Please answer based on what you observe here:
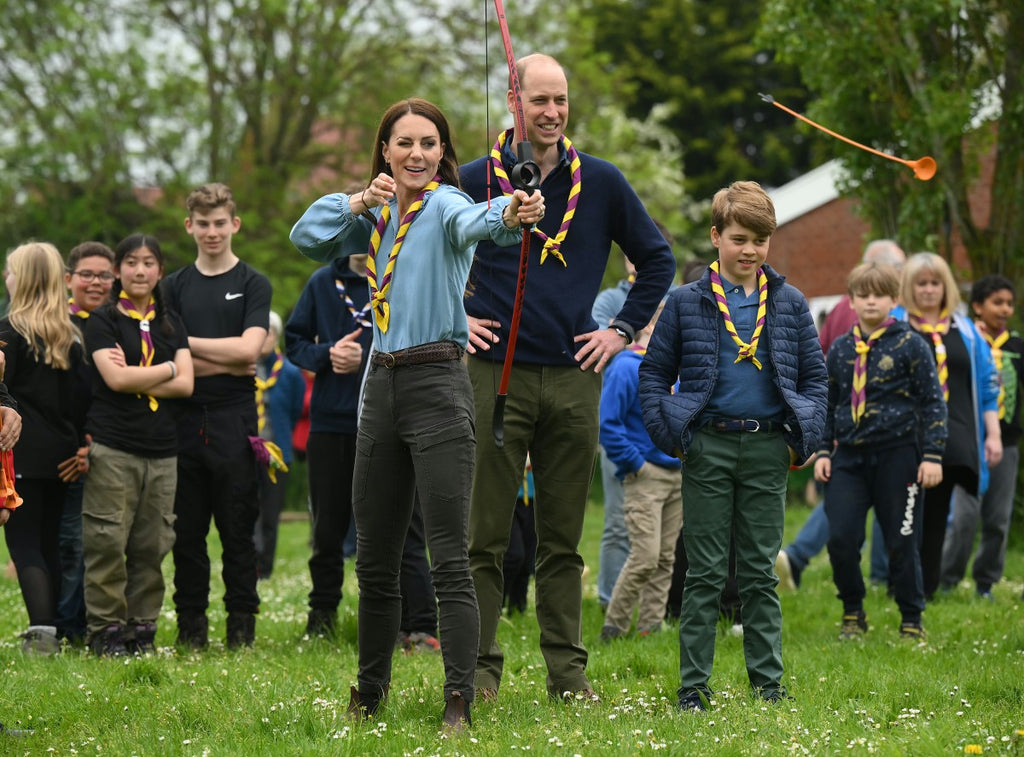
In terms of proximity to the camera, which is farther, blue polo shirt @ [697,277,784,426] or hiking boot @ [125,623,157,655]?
hiking boot @ [125,623,157,655]

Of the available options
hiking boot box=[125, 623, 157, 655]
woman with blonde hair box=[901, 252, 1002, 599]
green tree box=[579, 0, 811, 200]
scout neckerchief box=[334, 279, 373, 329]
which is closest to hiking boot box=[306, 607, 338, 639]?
hiking boot box=[125, 623, 157, 655]

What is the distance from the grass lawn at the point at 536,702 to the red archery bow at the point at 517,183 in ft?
3.83

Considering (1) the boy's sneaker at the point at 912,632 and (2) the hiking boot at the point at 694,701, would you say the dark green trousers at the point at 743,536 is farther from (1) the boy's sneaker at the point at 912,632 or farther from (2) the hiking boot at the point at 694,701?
(1) the boy's sneaker at the point at 912,632

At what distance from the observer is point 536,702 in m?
5.69

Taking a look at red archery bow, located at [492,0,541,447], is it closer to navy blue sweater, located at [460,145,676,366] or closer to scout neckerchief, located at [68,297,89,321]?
navy blue sweater, located at [460,145,676,366]

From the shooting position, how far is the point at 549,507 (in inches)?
228

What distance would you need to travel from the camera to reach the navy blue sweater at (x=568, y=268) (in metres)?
5.67

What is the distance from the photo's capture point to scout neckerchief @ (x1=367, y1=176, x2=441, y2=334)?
515 cm

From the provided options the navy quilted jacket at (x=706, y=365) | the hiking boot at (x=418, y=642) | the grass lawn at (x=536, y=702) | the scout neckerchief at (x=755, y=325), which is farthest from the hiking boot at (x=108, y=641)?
the scout neckerchief at (x=755, y=325)

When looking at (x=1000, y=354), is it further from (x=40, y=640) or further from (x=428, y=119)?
(x=40, y=640)

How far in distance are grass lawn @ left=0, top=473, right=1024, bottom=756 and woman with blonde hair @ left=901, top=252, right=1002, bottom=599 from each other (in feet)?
4.38

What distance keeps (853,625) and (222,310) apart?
4.02 meters

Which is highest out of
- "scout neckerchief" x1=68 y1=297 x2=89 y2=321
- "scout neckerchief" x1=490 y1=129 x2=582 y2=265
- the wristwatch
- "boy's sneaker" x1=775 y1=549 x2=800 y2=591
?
"scout neckerchief" x1=490 y1=129 x2=582 y2=265

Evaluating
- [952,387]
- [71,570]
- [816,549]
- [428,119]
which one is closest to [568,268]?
[428,119]
